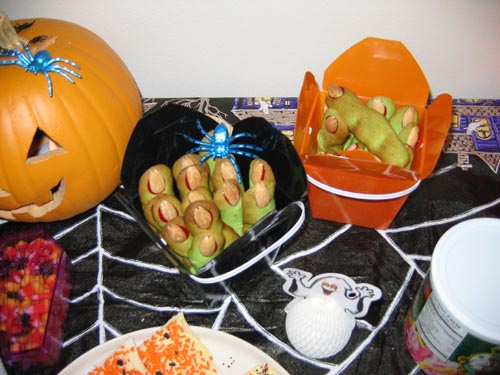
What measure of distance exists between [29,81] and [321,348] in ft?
1.63

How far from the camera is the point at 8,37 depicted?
59cm

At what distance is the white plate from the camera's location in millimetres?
570

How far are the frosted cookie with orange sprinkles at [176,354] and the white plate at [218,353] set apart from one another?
0.01 meters

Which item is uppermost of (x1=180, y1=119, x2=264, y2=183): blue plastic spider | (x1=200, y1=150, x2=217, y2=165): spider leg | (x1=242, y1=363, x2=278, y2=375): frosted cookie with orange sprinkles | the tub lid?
(x1=180, y1=119, x2=264, y2=183): blue plastic spider

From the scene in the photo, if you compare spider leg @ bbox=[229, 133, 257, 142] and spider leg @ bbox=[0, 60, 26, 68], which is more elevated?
spider leg @ bbox=[0, 60, 26, 68]

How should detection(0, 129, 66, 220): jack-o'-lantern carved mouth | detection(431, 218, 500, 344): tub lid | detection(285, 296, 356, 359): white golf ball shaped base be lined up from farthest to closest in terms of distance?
detection(0, 129, 66, 220): jack-o'-lantern carved mouth → detection(285, 296, 356, 359): white golf ball shaped base → detection(431, 218, 500, 344): tub lid

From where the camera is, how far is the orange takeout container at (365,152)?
60 cm

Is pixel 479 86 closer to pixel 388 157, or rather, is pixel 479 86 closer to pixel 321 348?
pixel 388 157

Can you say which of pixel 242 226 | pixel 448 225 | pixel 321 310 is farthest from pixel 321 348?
pixel 448 225

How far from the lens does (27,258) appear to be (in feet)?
2.07

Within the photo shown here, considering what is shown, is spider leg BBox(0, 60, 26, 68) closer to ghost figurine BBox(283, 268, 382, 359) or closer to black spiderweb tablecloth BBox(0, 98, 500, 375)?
black spiderweb tablecloth BBox(0, 98, 500, 375)

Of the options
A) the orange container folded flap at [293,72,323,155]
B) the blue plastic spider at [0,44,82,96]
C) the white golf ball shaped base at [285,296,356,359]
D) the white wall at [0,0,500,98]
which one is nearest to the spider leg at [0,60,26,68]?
the blue plastic spider at [0,44,82,96]

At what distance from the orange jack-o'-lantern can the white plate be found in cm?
21

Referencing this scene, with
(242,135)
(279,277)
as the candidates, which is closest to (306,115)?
(242,135)
